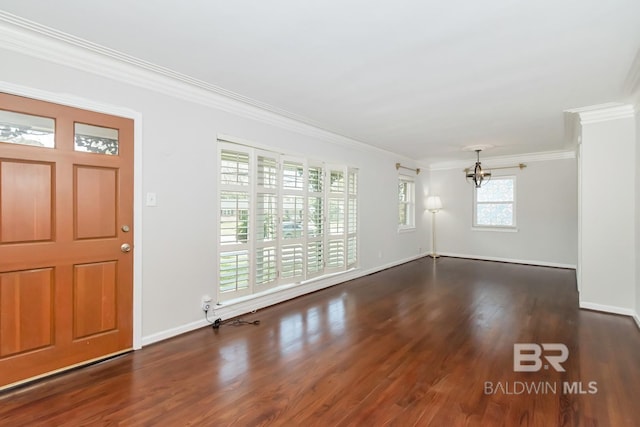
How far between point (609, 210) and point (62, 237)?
559 centimetres

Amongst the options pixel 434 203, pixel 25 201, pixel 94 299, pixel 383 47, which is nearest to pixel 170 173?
pixel 25 201

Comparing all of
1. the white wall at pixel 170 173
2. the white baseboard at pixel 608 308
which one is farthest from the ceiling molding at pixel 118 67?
the white baseboard at pixel 608 308

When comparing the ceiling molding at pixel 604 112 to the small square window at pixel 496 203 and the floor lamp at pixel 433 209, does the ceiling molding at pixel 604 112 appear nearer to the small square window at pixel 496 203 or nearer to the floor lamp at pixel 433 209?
the small square window at pixel 496 203

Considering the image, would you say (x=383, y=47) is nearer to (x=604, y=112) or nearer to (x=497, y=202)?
(x=604, y=112)

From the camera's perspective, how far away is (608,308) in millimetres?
3725

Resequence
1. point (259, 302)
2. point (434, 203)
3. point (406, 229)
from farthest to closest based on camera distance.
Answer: point (434, 203) → point (406, 229) → point (259, 302)

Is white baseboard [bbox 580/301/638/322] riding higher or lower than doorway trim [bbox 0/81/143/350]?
lower

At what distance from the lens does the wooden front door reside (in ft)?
6.95

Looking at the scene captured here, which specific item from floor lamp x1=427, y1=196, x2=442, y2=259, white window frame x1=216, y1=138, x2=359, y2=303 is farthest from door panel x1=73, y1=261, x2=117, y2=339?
floor lamp x1=427, y1=196, x2=442, y2=259

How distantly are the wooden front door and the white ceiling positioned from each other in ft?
2.29

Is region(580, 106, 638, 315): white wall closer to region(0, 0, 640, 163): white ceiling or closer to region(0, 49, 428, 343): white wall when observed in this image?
region(0, 0, 640, 163): white ceiling

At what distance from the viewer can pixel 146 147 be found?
2.78 meters

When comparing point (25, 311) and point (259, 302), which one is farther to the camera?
point (259, 302)

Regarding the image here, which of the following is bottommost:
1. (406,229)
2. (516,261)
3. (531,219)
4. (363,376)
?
(363,376)
